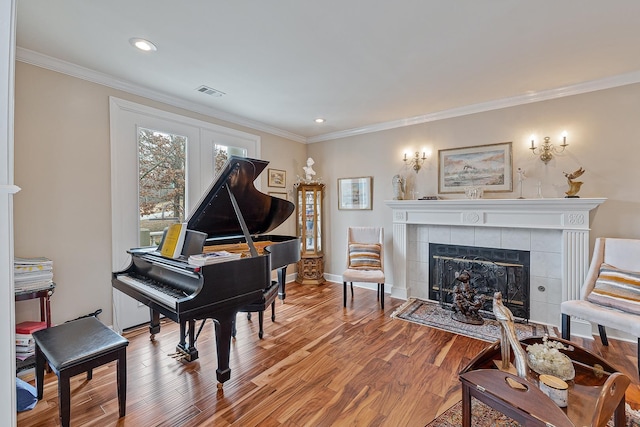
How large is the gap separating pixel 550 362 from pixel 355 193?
356 centimetres

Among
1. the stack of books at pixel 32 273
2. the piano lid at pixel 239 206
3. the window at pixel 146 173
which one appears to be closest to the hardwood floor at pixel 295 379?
the stack of books at pixel 32 273

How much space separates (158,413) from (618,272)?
4075 mm

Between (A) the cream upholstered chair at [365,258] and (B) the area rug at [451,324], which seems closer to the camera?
(B) the area rug at [451,324]

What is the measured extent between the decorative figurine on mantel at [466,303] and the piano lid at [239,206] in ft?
7.73

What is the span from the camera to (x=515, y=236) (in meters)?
3.44

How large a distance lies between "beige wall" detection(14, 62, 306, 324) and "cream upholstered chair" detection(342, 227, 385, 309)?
2.90 metres

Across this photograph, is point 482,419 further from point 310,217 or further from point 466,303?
point 310,217

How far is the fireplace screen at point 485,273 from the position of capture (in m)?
3.42

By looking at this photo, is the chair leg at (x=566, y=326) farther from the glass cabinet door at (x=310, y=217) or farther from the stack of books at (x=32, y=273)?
the stack of books at (x=32, y=273)

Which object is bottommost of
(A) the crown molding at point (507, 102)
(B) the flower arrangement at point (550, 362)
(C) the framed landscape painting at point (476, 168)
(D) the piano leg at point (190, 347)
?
(D) the piano leg at point (190, 347)

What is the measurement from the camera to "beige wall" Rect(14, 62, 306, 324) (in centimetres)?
239

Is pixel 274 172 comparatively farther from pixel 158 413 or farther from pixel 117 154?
pixel 158 413

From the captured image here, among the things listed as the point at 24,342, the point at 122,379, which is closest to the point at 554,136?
the point at 122,379

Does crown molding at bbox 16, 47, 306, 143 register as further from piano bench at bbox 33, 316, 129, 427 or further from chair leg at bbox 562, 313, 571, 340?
chair leg at bbox 562, 313, 571, 340
